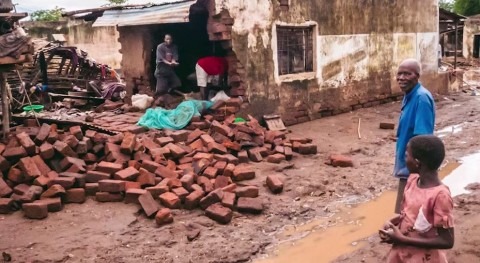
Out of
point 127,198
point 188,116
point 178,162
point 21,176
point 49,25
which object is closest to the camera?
point 127,198

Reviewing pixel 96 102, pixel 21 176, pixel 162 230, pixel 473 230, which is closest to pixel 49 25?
pixel 96 102

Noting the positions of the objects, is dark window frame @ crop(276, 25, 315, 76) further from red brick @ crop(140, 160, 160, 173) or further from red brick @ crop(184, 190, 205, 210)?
red brick @ crop(184, 190, 205, 210)

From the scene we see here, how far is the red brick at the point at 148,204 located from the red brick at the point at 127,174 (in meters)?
0.58

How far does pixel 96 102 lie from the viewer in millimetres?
12461

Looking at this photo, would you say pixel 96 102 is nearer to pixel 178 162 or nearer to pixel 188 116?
pixel 188 116

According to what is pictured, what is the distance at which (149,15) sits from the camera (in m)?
9.52

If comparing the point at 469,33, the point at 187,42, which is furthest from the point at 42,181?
the point at 469,33

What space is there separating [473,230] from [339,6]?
25.2 ft

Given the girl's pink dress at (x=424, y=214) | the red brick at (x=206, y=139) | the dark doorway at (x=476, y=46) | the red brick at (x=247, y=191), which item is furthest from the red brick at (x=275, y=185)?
the dark doorway at (x=476, y=46)

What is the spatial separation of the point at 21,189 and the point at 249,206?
114 inches

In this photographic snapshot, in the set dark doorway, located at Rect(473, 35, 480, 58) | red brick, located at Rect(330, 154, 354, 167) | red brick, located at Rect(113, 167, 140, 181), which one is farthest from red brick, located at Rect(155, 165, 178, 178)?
dark doorway, located at Rect(473, 35, 480, 58)

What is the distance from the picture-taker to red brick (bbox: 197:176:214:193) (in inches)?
237

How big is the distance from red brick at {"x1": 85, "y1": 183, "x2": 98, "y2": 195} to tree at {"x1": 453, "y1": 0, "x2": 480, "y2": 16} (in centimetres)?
3234

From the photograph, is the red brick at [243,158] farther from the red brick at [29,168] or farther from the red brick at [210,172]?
the red brick at [29,168]
